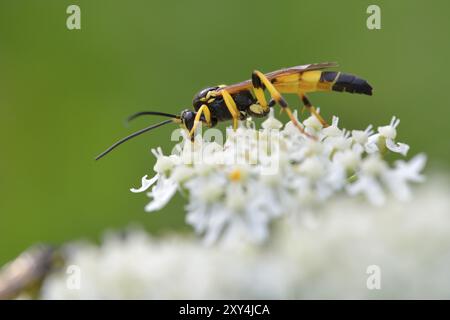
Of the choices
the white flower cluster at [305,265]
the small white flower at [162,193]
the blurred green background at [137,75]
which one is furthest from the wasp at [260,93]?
the blurred green background at [137,75]

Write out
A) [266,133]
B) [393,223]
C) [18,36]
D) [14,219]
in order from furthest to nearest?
[18,36], [14,219], [393,223], [266,133]

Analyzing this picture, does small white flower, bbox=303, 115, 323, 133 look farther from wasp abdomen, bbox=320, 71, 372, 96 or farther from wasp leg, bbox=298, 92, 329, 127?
wasp abdomen, bbox=320, 71, 372, 96

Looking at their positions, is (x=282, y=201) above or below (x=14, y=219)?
above

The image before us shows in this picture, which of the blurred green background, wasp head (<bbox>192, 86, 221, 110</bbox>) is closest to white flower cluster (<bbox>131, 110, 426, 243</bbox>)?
wasp head (<bbox>192, 86, 221, 110</bbox>)

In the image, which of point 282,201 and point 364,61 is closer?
point 282,201

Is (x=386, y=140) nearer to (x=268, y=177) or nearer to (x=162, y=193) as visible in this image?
(x=268, y=177)

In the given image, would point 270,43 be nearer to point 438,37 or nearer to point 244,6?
point 244,6

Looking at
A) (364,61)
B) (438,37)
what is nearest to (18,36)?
(364,61)
